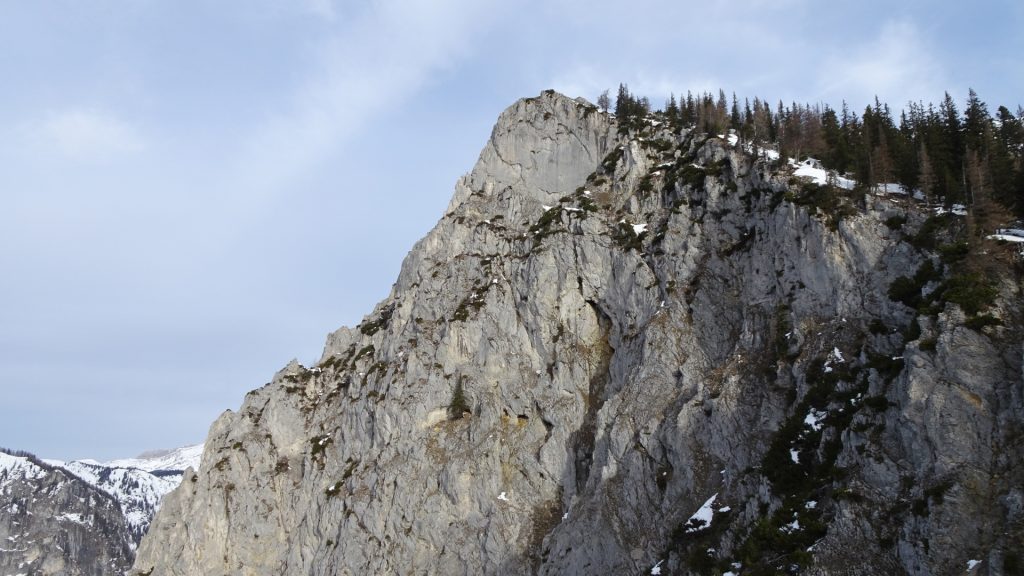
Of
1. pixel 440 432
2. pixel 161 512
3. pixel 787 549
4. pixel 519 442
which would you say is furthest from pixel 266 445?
pixel 787 549

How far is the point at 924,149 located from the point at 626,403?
34302 mm

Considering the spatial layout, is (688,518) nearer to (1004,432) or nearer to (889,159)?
(1004,432)

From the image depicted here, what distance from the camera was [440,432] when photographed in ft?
234

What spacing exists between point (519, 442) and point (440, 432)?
922 centimetres

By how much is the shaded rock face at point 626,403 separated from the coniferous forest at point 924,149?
730 cm

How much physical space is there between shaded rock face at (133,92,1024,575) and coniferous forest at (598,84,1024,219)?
730 cm

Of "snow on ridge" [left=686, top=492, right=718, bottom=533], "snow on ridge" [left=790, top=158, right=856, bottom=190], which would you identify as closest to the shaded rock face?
"snow on ridge" [left=686, top=492, right=718, bottom=533]

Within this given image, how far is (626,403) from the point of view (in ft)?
194

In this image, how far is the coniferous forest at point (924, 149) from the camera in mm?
57969

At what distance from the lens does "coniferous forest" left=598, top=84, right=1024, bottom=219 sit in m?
58.0

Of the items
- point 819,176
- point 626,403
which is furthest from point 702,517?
point 819,176

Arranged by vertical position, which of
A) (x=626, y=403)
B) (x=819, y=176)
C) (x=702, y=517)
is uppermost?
(x=819, y=176)

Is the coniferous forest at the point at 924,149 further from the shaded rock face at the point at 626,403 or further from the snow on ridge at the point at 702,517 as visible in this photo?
the snow on ridge at the point at 702,517

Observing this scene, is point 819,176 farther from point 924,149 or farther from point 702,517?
point 702,517
